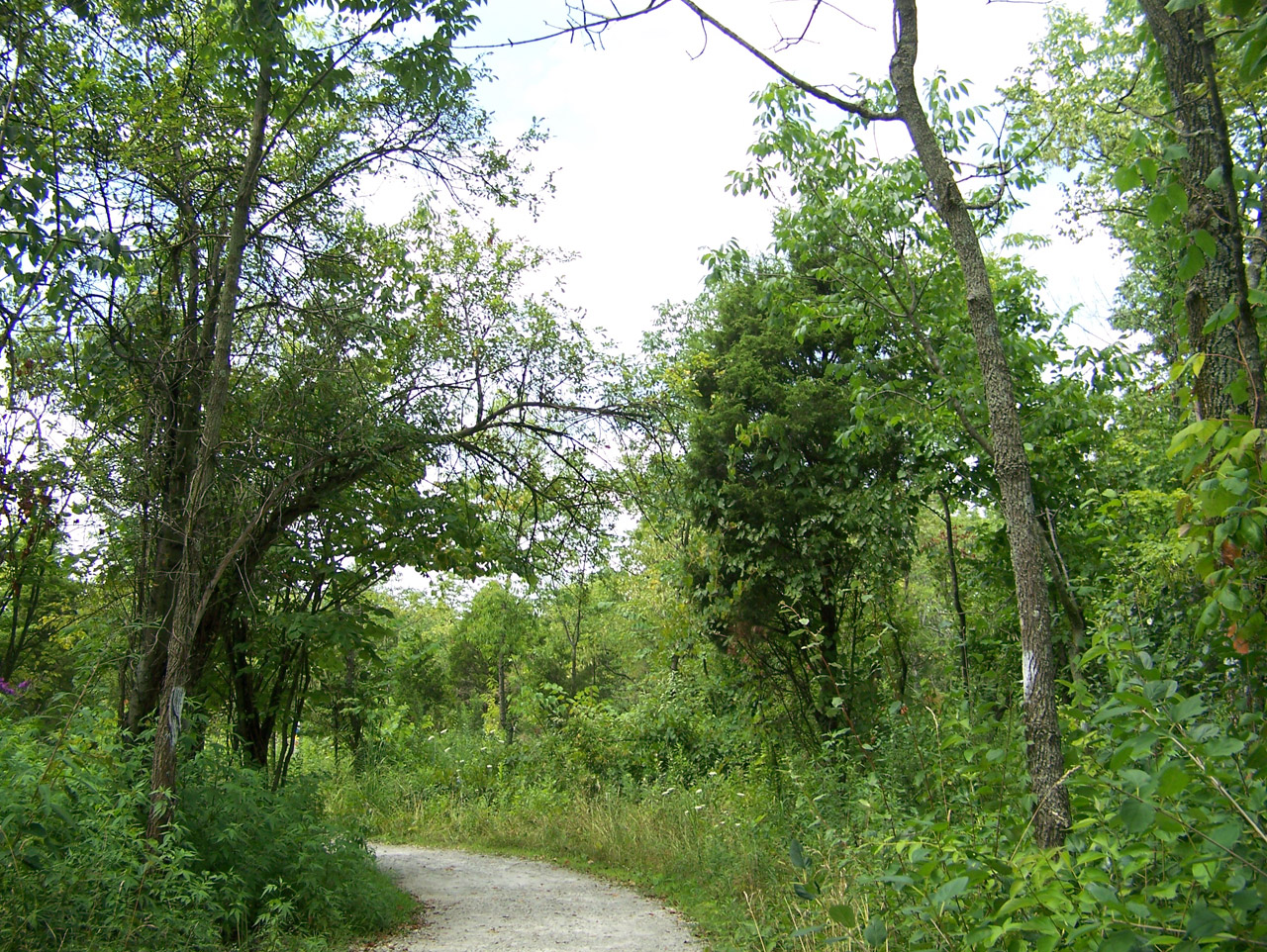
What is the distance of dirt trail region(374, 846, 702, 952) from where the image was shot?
580 centimetres

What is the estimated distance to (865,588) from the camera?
325 inches

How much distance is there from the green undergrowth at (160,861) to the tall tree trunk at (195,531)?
0.51 ft

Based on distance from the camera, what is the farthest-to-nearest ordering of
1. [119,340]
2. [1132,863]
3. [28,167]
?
[119,340] < [28,167] < [1132,863]

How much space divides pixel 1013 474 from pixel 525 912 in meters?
5.52

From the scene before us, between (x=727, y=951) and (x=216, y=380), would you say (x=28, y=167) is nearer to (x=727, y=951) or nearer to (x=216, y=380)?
(x=216, y=380)

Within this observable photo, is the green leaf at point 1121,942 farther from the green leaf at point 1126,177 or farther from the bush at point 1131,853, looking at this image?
the green leaf at point 1126,177

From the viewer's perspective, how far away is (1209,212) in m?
2.87

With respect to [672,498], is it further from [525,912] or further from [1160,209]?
[1160,209]

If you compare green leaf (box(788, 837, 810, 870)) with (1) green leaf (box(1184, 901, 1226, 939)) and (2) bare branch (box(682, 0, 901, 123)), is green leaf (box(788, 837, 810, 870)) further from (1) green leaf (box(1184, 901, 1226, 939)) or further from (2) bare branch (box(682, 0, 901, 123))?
(2) bare branch (box(682, 0, 901, 123))

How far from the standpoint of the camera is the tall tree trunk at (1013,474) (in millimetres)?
3010

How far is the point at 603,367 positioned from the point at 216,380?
10.5 ft

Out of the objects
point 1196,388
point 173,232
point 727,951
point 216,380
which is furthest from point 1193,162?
point 173,232

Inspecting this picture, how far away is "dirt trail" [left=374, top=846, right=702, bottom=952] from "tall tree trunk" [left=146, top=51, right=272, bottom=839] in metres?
1.94

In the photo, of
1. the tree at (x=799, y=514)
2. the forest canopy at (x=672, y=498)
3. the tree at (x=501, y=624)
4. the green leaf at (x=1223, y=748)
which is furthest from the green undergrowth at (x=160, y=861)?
the tree at (x=501, y=624)
